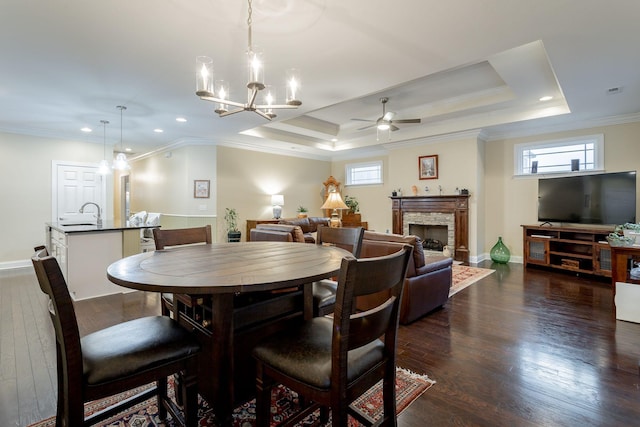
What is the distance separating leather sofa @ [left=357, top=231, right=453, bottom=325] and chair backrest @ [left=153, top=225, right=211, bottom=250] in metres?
1.64

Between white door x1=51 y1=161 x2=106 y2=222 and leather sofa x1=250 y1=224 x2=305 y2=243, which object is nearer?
leather sofa x1=250 y1=224 x2=305 y2=243

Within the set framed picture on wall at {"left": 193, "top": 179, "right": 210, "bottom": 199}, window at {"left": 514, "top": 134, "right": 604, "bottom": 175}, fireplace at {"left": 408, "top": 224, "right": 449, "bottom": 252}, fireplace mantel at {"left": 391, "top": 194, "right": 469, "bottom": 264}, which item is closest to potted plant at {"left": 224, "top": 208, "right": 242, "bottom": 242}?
framed picture on wall at {"left": 193, "top": 179, "right": 210, "bottom": 199}

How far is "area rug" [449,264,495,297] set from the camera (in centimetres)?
439

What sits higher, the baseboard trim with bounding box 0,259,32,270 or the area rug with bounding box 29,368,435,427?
the baseboard trim with bounding box 0,259,32,270

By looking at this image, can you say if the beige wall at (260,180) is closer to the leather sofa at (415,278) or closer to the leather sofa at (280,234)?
the leather sofa at (280,234)

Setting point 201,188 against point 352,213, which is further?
point 352,213

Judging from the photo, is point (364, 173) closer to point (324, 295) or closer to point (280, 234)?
point (280, 234)

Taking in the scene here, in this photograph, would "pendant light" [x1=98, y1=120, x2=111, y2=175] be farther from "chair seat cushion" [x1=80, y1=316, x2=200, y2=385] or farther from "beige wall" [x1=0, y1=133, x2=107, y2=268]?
"chair seat cushion" [x1=80, y1=316, x2=200, y2=385]

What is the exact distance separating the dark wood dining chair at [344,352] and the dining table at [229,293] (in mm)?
233

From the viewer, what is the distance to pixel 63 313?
3.64 ft

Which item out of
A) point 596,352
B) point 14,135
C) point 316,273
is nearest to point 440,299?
point 596,352

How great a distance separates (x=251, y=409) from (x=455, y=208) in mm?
5689

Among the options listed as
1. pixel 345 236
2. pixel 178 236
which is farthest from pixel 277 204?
pixel 345 236

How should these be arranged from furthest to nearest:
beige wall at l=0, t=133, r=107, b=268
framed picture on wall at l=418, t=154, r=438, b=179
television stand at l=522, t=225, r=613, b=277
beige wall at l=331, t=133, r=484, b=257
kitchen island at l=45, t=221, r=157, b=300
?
framed picture on wall at l=418, t=154, r=438, b=179
beige wall at l=331, t=133, r=484, b=257
beige wall at l=0, t=133, r=107, b=268
television stand at l=522, t=225, r=613, b=277
kitchen island at l=45, t=221, r=157, b=300
